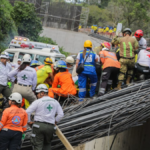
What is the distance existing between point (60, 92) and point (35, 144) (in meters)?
2.29

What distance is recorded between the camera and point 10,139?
5.55m

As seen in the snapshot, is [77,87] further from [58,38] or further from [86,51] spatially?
[58,38]

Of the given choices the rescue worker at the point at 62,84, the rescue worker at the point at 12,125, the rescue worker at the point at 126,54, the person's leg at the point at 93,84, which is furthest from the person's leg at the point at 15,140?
the rescue worker at the point at 126,54

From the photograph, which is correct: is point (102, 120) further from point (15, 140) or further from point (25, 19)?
point (25, 19)

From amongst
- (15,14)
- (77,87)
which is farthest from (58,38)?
(77,87)

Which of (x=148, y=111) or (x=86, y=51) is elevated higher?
(x=86, y=51)

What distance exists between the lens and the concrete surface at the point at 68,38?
3228 cm

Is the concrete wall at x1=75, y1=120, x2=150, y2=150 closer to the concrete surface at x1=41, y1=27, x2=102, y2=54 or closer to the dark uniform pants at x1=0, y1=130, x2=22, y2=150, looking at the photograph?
the dark uniform pants at x1=0, y1=130, x2=22, y2=150

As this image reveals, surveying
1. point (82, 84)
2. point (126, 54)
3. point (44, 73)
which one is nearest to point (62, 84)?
point (82, 84)

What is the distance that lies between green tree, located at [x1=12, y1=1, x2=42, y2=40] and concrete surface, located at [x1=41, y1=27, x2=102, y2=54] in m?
6.81

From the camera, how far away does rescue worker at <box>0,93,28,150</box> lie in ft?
17.8

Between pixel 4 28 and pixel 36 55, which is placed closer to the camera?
pixel 36 55

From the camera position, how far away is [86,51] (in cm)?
789

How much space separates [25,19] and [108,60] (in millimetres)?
18672
